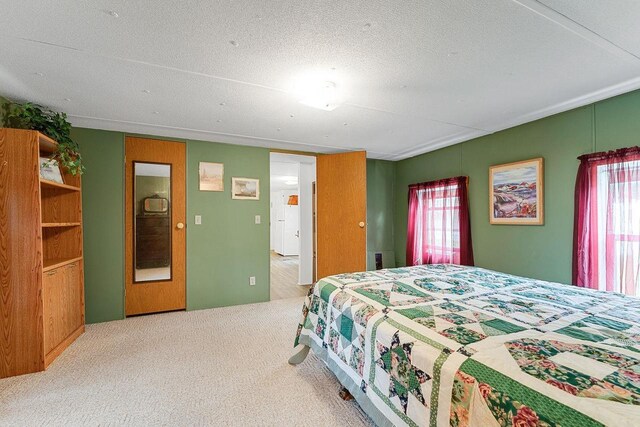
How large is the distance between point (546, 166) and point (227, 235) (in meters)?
3.93

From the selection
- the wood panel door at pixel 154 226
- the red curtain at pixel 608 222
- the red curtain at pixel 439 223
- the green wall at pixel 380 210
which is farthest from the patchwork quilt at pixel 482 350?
the green wall at pixel 380 210

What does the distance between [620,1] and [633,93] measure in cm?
146

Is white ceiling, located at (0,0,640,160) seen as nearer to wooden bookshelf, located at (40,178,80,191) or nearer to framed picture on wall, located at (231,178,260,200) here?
wooden bookshelf, located at (40,178,80,191)

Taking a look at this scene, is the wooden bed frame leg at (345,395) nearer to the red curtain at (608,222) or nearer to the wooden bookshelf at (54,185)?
the red curtain at (608,222)

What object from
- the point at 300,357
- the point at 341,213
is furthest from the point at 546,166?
the point at 300,357

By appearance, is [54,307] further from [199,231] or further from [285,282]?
[285,282]

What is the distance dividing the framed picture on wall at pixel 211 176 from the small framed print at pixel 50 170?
55.9 inches

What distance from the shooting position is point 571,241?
107 inches

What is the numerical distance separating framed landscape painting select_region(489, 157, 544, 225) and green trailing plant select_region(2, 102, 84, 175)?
4.66 m

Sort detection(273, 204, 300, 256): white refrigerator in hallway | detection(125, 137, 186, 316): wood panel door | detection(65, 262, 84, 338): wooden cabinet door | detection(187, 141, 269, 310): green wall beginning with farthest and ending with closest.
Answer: detection(273, 204, 300, 256): white refrigerator in hallway → detection(187, 141, 269, 310): green wall → detection(125, 137, 186, 316): wood panel door → detection(65, 262, 84, 338): wooden cabinet door

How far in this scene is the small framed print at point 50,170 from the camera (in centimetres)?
249

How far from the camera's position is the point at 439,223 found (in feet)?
13.9

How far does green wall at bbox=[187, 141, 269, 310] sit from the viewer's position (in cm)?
374

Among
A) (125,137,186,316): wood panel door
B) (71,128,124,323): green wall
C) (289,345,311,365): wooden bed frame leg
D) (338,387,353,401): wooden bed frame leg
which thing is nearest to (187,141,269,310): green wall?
(125,137,186,316): wood panel door
